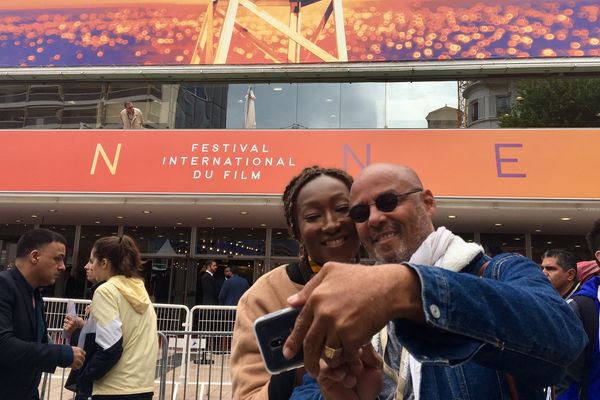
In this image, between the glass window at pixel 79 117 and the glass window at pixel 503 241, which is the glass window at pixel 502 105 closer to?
the glass window at pixel 503 241

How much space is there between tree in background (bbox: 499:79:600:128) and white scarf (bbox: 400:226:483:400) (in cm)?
1108

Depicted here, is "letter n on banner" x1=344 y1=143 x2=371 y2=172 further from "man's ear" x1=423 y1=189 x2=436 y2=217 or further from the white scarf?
the white scarf

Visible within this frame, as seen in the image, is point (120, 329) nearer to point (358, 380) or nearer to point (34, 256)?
point (34, 256)

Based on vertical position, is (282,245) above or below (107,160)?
below

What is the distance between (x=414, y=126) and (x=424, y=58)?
2.10 metres

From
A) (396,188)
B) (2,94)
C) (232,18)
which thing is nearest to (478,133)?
(232,18)

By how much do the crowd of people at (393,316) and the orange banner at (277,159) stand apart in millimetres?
7540

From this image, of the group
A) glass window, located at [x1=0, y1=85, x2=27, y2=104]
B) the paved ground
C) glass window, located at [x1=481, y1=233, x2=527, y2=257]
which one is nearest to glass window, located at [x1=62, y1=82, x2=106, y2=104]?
glass window, located at [x1=0, y1=85, x2=27, y2=104]

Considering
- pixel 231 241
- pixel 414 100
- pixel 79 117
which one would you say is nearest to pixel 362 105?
pixel 414 100

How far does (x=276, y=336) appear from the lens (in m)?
0.87

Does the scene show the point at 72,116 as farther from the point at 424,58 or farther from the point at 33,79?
the point at 424,58

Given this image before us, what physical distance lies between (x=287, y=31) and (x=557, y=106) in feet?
23.1

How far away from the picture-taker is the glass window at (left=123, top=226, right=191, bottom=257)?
1417 centimetres

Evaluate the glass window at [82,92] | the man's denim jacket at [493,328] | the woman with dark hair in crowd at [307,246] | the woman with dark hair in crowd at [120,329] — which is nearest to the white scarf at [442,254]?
the man's denim jacket at [493,328]
